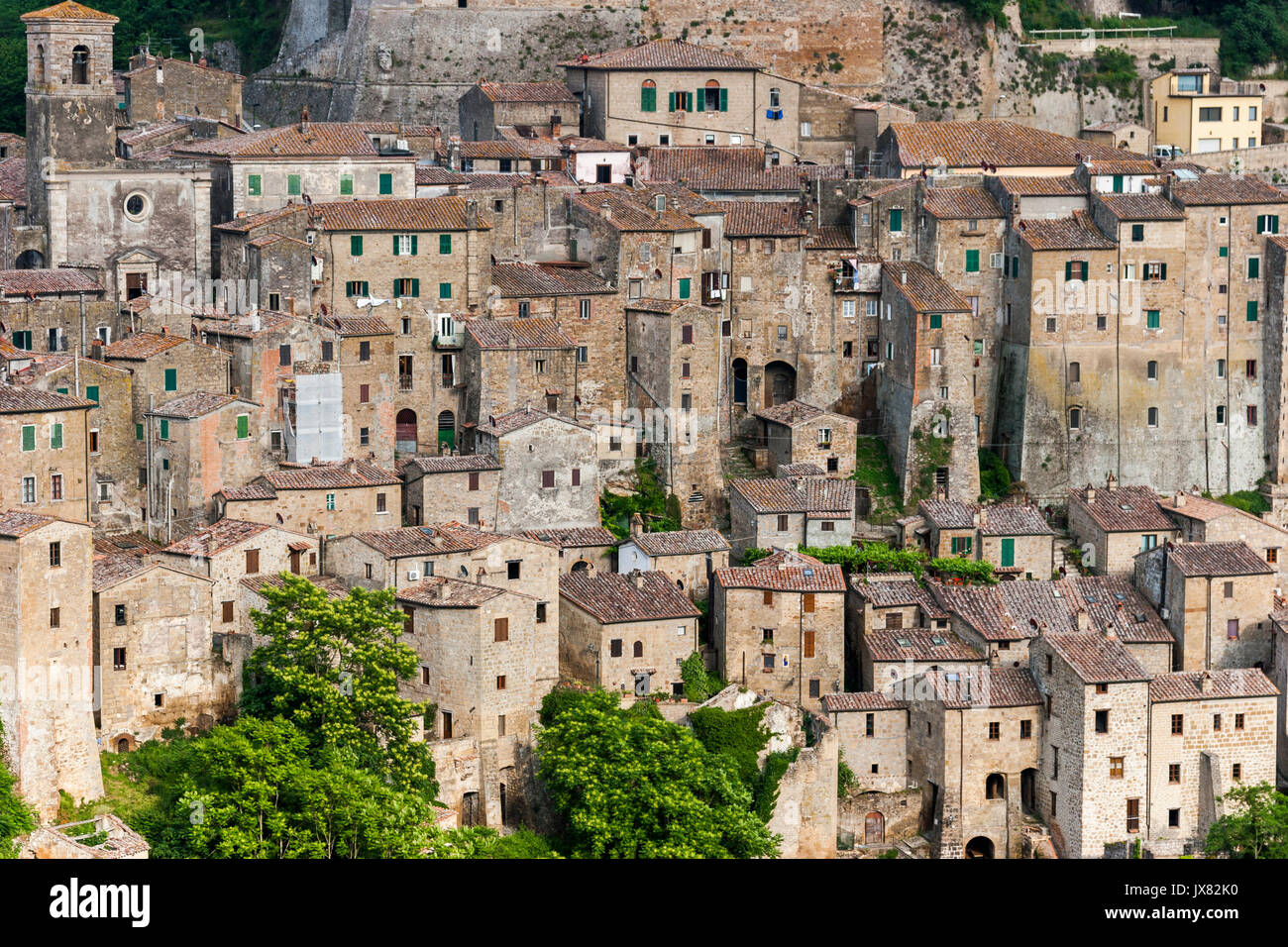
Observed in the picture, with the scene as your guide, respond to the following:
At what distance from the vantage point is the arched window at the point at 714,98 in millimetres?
Answer: 68188

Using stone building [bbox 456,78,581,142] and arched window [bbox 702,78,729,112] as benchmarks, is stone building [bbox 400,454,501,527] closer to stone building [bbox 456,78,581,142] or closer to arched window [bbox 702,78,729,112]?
stone building [bbox 456,78,581,142]

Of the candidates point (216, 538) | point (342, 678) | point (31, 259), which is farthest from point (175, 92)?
point (342, 678)

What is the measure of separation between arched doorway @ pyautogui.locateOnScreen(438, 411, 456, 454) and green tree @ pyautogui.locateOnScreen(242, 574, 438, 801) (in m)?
10.2

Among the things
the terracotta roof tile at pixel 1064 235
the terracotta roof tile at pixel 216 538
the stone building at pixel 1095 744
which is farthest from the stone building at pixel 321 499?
the terracotta roof tile at pixel 1064 235

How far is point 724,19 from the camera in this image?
75500mm

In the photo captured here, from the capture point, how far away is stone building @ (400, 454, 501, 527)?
172ft

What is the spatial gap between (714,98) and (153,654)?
2859 centimetres

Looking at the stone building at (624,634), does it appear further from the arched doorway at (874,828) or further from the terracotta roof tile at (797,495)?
the terracotta roof tile at (797,495)

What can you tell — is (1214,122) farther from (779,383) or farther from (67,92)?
(67,92)

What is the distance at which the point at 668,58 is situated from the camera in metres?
68.1

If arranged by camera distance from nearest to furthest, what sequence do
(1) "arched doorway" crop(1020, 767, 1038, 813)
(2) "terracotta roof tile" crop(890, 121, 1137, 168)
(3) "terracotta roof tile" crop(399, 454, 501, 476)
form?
(1) "arched doorway" crop(1020, 767, 1038, 813), (3) "terracotta roof tile" crop(399, 454, 501, 476), (2) "terracotta roof tile" crop(890, 121, 1137, 168)

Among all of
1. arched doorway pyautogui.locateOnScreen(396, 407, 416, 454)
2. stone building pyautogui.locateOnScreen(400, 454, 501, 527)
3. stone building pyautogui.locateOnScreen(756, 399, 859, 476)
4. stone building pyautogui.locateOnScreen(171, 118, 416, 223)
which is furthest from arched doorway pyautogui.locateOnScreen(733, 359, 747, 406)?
stone building pyautogui.locateOnScreen(400, 454, 501, 527)

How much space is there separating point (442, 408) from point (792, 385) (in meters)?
9.84
